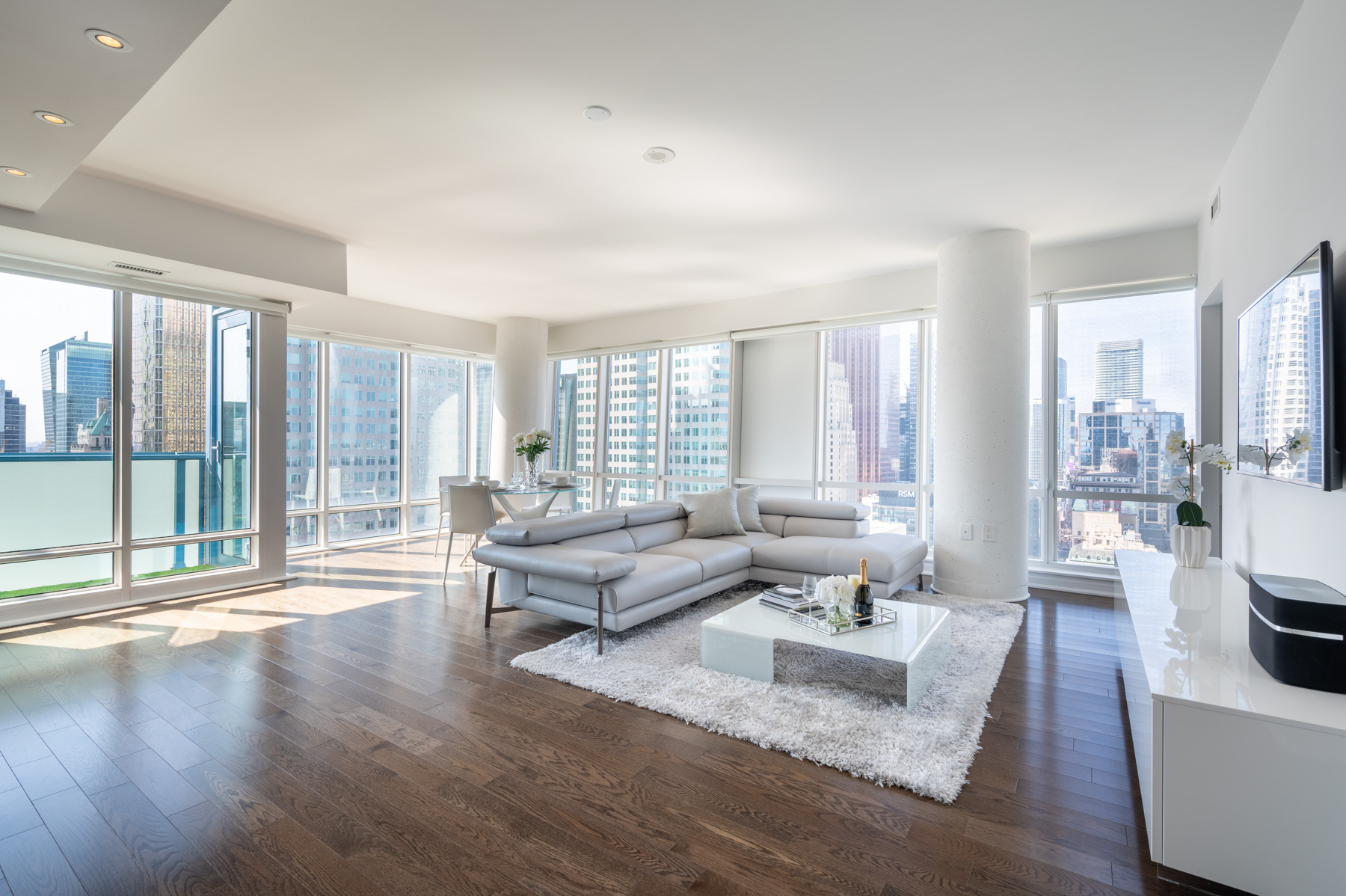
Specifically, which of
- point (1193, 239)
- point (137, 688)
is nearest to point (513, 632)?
point (137, 688)

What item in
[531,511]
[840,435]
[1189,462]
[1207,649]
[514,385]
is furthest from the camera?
[514,385]

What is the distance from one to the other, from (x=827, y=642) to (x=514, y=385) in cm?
610

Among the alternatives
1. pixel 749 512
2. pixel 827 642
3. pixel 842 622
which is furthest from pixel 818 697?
pixel 749 512

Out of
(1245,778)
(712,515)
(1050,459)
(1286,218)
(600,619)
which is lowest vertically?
(600,619)

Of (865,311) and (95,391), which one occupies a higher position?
(865,311)

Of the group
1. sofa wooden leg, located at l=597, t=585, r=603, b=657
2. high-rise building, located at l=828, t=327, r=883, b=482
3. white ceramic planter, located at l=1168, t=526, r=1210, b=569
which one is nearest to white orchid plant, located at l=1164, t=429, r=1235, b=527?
white ceramic planter, located at l=1168, t=526, r=1210, b=569

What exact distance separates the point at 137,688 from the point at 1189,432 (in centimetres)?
673

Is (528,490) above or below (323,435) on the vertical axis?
below

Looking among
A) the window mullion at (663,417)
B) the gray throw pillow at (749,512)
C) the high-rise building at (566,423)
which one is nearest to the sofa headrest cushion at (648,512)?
the gray throw pillow at (749,512)

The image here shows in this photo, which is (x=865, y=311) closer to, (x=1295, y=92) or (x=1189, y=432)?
(x=1189, y=432)

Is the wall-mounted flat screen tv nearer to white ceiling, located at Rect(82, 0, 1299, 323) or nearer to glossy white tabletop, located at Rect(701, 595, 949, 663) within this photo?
white ceiling, located at Rect(82, 0, 1299, 323)

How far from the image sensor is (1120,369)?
195 inches

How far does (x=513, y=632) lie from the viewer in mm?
3977

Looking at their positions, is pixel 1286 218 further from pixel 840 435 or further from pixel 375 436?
pixel 375 436
